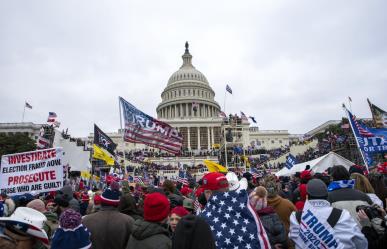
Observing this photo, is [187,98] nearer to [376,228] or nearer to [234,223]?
[234,223]

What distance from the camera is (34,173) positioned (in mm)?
8773

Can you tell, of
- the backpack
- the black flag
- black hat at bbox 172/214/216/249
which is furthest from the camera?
the black flag

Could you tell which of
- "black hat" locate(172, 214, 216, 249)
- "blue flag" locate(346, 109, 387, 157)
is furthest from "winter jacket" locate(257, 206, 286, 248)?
"blue flag" locate(346, 109, 387, 157)

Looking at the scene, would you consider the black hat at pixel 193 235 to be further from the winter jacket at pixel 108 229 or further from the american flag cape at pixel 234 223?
the winter jacket at pixel 108 229

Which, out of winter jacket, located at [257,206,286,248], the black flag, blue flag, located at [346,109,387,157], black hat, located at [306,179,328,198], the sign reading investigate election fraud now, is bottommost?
winter jacket, located at [257,206,286,248]

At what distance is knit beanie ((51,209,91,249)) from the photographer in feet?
11.0

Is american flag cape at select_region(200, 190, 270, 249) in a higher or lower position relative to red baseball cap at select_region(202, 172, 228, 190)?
lower

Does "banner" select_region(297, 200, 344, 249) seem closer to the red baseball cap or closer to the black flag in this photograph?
the red baseball cap

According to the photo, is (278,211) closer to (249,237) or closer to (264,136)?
(249,237)

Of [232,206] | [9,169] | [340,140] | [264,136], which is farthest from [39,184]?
[264,136]

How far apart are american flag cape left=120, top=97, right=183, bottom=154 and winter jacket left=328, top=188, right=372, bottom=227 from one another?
10889mm

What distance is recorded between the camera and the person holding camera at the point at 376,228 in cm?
351

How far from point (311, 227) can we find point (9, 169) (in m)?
7.93

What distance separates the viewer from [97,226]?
459 cm
